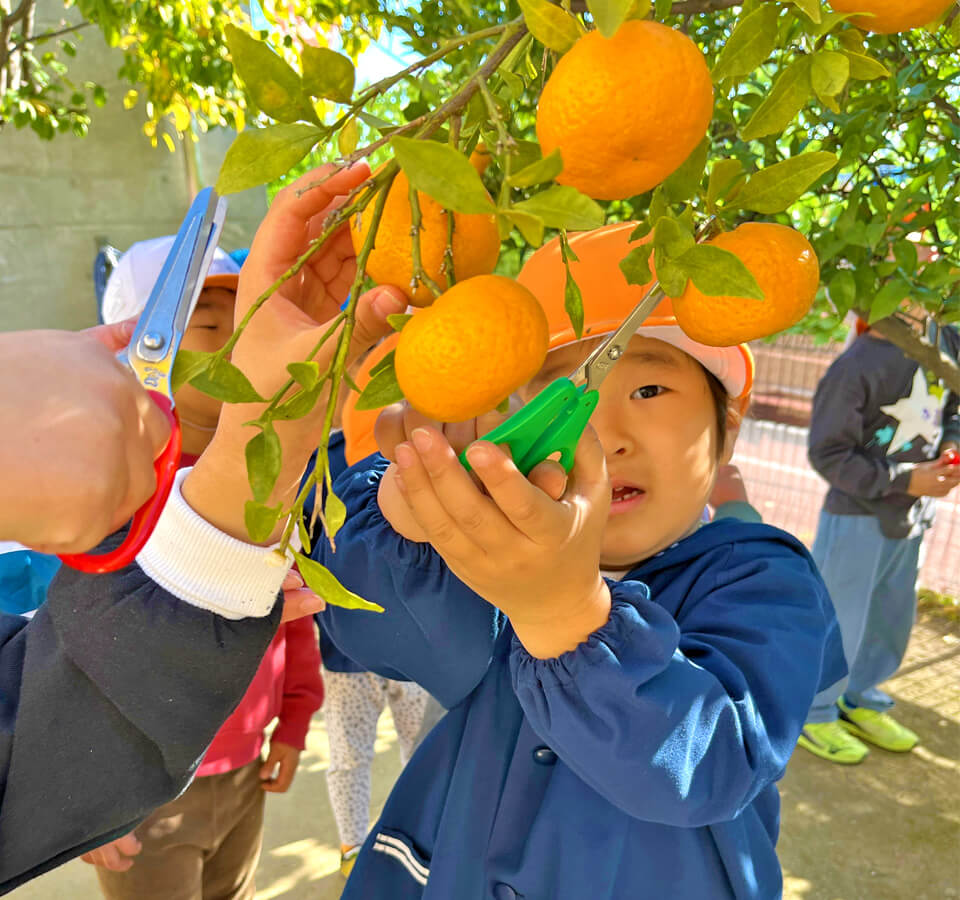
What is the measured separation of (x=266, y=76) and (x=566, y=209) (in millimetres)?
215

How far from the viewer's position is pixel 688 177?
60 centimetres

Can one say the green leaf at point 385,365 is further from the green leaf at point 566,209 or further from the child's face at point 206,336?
the child's face at point 206,336

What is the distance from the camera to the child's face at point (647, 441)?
124cm

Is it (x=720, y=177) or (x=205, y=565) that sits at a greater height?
(x=720, y=177)

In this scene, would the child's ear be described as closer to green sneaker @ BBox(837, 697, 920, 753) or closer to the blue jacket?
the blue jacket

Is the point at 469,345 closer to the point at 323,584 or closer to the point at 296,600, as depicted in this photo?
the point at 323,584

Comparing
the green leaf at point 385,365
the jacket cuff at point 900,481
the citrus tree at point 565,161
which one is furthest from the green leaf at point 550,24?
the jacket cuff at point 900,481

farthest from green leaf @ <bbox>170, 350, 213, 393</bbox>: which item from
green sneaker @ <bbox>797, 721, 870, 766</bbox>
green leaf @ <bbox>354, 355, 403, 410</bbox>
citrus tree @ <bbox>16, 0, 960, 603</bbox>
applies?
green sneaker @ <bbox>797, 721, 870, 766</bbox>

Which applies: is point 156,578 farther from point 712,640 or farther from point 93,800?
point 712,640

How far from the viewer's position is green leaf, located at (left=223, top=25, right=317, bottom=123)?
0.50 meters

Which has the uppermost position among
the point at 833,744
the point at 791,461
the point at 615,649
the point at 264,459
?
the point at 264,459

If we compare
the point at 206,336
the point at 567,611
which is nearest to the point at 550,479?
the point at 567,611

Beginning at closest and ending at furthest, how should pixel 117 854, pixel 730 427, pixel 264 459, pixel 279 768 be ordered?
pixel 264 459 → pixel 730 427 → pixel 117 854 → pixel 279 768

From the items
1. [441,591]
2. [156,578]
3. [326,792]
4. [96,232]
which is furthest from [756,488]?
[156,578]
